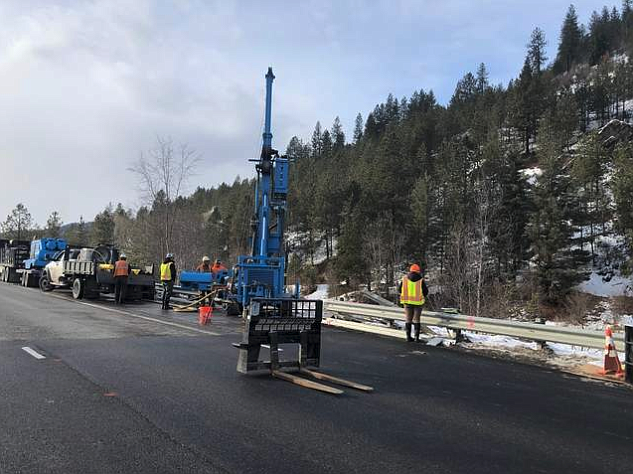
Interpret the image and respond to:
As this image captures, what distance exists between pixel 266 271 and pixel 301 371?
888 cm

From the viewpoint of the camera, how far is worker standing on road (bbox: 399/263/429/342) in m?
12.2

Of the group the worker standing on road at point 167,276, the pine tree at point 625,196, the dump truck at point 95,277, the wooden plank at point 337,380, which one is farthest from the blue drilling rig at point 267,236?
the pine tree at point 625,196

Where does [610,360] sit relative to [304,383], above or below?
above

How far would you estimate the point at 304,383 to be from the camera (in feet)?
23.9

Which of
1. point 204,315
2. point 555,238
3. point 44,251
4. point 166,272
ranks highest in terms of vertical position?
point 555,238

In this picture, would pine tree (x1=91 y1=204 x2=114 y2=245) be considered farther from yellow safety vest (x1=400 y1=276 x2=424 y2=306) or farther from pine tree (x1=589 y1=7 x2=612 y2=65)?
pine tree (x1=589 y1=7 x2=612 y2=65)

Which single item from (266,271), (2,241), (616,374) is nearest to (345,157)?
(2,241)

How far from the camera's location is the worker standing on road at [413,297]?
481 inches

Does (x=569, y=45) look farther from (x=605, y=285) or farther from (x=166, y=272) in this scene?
(x=166, y=272)

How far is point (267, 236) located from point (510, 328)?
8436 mm

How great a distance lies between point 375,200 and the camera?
6744cm

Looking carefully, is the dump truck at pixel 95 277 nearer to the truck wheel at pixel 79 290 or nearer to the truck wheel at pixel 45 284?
the truck wheel at pixel 79 290

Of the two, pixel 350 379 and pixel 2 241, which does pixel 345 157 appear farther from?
pixel 350 379

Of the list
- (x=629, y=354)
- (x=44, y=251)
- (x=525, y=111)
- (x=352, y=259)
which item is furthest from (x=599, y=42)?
(x=629, y=354)
